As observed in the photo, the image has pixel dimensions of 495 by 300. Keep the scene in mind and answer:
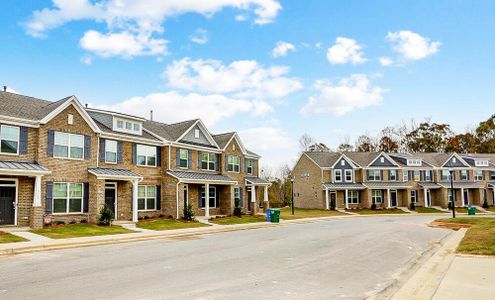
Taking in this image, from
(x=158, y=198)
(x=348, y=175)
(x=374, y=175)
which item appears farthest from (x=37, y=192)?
(x=374, y=175)

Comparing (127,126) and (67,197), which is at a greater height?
(127,126)

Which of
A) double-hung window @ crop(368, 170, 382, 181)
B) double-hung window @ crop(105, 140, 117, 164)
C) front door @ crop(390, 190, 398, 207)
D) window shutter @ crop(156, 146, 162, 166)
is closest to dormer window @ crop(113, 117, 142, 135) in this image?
double-hung window @ crop(105, 140, 117, 164)

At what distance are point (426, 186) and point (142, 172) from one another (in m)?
44.3

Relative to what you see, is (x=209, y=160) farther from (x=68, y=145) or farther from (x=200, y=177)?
(x=68, y=145)

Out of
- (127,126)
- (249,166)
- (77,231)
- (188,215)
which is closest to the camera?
(77,231)

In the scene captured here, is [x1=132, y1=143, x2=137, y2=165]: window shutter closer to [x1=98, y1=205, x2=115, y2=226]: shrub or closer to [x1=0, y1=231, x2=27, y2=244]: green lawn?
[x1=98, y1=205, x2=115, y2=226]: shrub

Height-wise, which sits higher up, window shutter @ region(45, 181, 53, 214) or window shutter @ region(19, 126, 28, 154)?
window shutter @ region(19, 126, 28, 154)

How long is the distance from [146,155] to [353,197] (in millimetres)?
34566

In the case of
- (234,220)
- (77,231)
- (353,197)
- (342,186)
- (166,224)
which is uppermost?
(342,186)

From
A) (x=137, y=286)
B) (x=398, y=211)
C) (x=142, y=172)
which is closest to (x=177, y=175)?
(x=142, y=172)

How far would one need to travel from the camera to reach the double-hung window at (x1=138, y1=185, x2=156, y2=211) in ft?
95.6

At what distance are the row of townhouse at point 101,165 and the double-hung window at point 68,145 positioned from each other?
0.06 m

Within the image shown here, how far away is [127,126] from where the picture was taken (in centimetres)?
2934

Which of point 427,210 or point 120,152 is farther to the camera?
point 427,210
